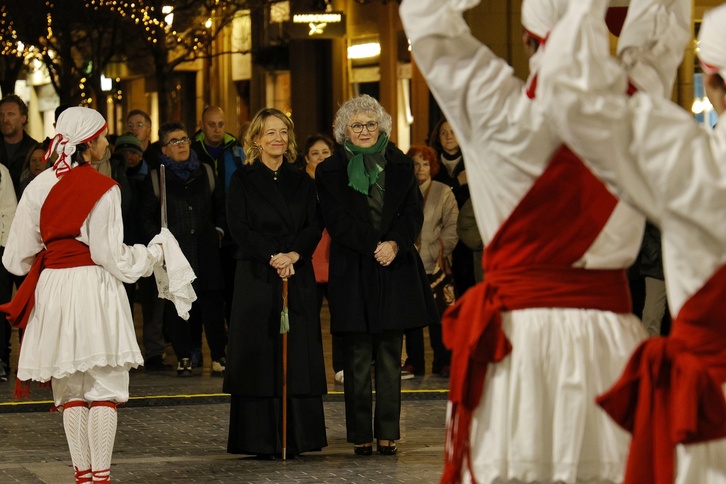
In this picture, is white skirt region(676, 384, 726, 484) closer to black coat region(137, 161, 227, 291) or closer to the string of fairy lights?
black coat region(137, 161, 227, 291)

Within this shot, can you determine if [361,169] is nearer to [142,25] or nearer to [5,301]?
[5,301]

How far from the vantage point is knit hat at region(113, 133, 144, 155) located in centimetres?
1524

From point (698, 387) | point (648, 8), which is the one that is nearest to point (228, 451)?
point (648, 8)

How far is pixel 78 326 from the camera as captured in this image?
877 centimetres

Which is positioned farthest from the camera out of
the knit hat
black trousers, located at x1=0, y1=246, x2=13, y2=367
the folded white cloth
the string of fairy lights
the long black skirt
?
the string of fairy lights

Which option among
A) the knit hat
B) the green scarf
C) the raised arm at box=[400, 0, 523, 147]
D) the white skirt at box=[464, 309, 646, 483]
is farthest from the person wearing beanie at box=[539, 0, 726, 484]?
the knit hat

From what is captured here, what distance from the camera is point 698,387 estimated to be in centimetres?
408

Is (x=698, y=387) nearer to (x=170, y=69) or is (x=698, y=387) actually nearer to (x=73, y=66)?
(x=170, y=69)

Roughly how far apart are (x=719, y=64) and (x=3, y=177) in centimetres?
1059

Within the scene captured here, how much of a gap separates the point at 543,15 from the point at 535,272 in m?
0.80

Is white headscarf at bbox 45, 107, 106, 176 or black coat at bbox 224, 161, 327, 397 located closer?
white headscarf at bbox 45, 107, 106, 176

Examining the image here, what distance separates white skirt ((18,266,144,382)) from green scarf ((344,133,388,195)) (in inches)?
85.1

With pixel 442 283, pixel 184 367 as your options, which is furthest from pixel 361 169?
pixel 184 367

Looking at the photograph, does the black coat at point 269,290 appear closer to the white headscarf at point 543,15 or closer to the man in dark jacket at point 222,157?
the man in dark jacket at point 222,157
